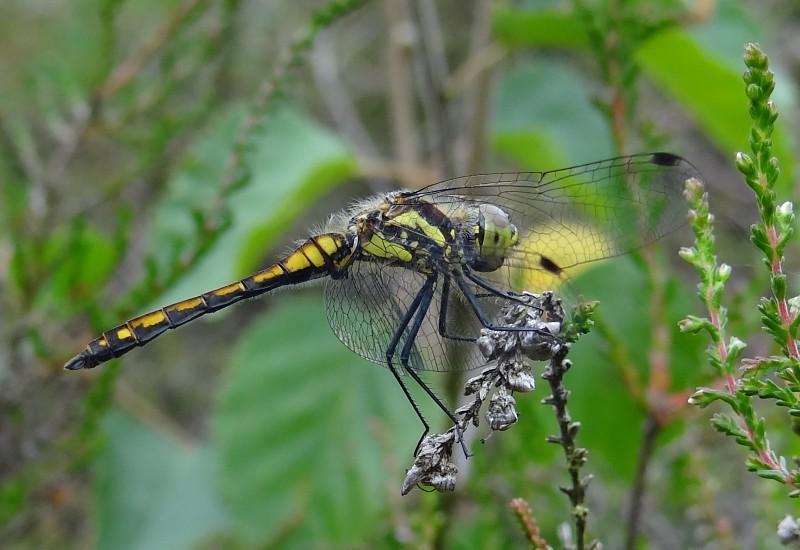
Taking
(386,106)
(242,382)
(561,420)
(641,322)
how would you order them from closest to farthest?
(561,420), (641,322), (242,382), (386,106)

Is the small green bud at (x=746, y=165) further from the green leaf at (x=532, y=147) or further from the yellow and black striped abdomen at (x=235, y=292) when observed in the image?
the green leaf at (x=532, y=147)

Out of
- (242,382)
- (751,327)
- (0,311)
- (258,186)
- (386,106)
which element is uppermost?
(386,106)

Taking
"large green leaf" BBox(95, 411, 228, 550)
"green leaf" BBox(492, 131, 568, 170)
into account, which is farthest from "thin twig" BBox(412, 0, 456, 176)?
"large green leaf" BBox(95, 411, 228, 550)

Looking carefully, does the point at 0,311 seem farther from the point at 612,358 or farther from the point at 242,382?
the point at 612,358

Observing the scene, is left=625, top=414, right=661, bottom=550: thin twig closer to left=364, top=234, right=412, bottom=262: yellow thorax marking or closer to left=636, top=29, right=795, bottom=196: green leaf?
left=364, top=234, right=412, bottom=262: yellow thorax marking

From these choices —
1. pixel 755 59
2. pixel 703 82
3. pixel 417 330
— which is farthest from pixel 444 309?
pixel 703 82

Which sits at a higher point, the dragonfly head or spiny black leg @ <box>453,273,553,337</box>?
the dragonfly head

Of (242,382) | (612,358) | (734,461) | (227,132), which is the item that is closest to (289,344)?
(242,382)

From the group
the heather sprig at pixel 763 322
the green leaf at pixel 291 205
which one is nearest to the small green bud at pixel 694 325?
the heather sprig at pixel 763 322
